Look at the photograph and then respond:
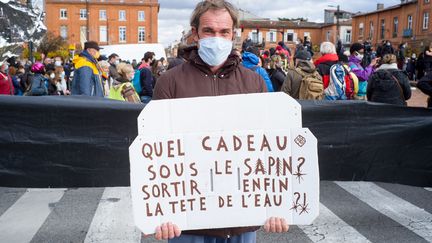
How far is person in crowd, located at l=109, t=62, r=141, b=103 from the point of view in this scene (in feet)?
24.3

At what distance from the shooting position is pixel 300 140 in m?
2.41

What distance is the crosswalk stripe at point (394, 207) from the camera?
5336 mm

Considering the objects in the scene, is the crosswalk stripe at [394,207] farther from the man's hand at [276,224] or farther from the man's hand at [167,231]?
the man's hand at [167,231]

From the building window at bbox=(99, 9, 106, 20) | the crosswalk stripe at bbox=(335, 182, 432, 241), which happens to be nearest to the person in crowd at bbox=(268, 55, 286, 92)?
the crosswalk stripe at bbox=(335, 182, 432, 241)

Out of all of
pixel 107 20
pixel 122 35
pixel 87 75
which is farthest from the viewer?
pixel 122 35

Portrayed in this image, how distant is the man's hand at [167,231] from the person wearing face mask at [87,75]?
5068 millimetres

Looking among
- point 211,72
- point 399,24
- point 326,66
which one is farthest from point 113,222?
point 399,24

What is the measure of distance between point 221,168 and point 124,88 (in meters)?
5.38

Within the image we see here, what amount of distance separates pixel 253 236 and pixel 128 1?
100346 mm

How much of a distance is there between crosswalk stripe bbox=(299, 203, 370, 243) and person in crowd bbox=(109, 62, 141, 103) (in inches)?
133

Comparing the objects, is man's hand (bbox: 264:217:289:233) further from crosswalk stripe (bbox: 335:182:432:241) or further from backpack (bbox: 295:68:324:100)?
backpack (bbox: 295:68:324:100)

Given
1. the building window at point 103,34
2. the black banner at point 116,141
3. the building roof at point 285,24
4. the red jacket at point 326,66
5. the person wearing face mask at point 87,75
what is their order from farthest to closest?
the building window at point 103,34, the building roof at point 285,24, the red jacket at point 326,66, the person wearing face mask at point 87,75, the black banner at point 116,141

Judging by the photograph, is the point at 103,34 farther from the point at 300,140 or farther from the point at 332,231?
the point at 300,140

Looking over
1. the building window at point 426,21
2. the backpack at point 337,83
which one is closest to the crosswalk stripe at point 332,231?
the backpack at point 337,83
